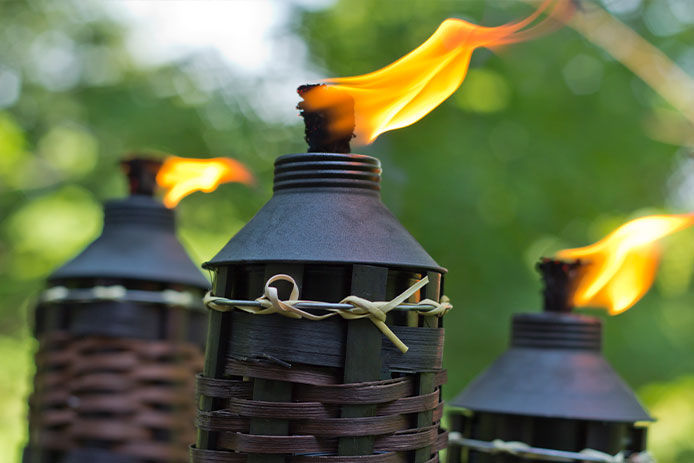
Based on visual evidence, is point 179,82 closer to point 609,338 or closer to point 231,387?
point 609,338

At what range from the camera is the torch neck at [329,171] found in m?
1.27

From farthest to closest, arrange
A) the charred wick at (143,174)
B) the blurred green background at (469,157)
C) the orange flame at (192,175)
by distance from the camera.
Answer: the blurred green background at (469,157)
the charred wick at (143,174)
the orange flame at (192,175)

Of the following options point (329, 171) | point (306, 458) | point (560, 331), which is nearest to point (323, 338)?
point (306, 458)

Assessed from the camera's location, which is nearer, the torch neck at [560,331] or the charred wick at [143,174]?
the torch neck at [560,331]

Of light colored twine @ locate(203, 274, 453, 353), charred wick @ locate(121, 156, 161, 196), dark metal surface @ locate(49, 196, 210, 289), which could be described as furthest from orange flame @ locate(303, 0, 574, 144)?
charred wick @ locate(121, 156, 161, 196)

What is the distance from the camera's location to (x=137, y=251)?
6.77 feet

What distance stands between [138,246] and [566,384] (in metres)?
1.13

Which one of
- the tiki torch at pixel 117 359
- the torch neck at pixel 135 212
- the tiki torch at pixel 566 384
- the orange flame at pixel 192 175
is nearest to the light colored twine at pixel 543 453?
the tiki torch at pixel 566 384

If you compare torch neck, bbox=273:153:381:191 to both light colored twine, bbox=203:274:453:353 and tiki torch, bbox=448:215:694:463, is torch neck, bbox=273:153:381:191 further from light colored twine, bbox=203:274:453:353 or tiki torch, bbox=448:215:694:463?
tiki torch, bbox=448:215:694:463

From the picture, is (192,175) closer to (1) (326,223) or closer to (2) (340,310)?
(1) (326,223)

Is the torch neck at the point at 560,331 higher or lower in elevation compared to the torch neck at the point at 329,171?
lower

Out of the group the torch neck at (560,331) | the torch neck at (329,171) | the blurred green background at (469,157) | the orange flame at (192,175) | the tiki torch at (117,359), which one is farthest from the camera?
the blurred green background at (469,157)

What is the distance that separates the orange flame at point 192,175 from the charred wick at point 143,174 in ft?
0.06

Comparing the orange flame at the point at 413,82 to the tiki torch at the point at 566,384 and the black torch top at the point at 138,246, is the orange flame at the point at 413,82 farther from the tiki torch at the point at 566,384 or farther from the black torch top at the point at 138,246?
the black torch top at the point at 138,246
